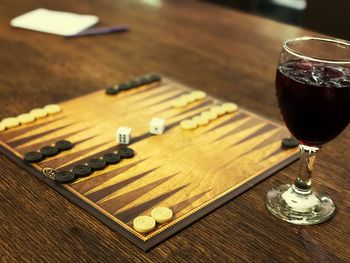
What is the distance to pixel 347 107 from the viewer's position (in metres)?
0.69

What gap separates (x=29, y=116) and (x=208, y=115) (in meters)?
0.38

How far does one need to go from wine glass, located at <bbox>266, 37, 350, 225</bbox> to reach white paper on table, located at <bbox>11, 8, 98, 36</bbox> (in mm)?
954

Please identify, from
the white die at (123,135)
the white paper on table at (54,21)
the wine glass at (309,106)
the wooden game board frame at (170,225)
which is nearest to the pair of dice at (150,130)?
the white die at (123,135)

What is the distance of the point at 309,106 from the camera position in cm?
69

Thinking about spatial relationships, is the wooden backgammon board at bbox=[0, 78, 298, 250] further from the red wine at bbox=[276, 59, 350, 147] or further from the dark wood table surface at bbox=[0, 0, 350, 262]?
the red wine at bbox=[276, 59, 350, 147]

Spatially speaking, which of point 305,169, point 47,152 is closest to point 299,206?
point 305,169

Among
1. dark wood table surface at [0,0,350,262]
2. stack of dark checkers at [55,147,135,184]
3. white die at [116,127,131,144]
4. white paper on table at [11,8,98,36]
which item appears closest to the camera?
dark wood table surface at [0,0,350,262]

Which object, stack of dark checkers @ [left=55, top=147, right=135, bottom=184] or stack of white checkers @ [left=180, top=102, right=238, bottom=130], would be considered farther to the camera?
stack of white checkers @ [left=180, top=102, right=238, bottom=130]

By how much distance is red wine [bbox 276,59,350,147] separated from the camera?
67cm

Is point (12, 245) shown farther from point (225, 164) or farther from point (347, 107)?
point (347, 107)

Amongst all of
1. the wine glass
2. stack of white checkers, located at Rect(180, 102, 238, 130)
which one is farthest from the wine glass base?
stack of white checkers, located at Rect(180, 102, 238, 130)

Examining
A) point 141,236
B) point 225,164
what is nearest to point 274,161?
point 225,164

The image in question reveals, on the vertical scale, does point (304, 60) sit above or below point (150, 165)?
above

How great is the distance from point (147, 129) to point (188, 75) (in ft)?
1.14
